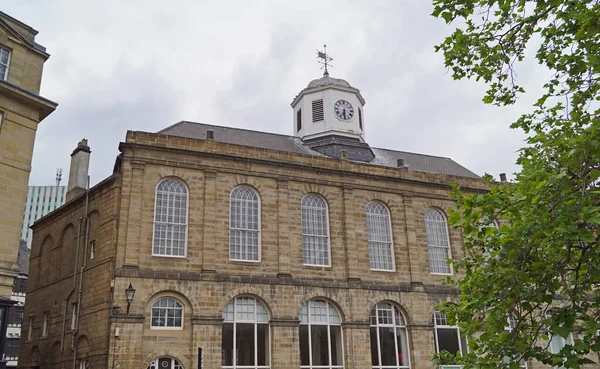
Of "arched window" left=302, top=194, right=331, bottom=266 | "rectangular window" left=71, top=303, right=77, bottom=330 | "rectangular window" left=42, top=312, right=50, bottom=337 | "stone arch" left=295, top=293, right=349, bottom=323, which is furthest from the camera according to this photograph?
"rectangular window" left=42, top=312, right=50, bottom=337

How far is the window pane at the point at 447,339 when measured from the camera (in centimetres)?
2592

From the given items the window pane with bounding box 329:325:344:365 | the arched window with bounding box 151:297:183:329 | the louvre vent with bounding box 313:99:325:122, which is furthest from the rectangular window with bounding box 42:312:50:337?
the louvre vent with bounding box 313:99:325:122

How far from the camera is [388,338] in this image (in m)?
25.1

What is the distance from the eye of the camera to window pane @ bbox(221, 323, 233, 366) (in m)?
21.9

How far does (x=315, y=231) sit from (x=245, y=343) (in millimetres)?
6012

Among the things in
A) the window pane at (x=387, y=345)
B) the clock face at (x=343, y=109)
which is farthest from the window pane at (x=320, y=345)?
the clock face at (x=343, y=109)

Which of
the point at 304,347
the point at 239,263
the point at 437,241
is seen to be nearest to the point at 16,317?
the point at 239,263

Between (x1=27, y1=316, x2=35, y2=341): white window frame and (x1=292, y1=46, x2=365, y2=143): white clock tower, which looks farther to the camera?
(x1=292, y1=46, x2=365, y2=143): white clock tower

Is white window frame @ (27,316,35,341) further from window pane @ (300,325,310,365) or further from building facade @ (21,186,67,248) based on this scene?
building facade @ (21,186,67,248)

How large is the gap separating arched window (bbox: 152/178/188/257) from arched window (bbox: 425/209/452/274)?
40.3ft

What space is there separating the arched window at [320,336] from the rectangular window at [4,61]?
14431 mm

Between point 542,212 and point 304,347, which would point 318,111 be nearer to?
point 304,347

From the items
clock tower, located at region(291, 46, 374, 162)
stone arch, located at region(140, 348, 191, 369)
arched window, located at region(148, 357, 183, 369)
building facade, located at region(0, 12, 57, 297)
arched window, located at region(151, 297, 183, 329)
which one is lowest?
arched window, located at region(148, 357, 183, 369)

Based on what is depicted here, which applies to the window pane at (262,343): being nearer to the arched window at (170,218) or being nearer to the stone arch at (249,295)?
the stone arch at (249,295)
